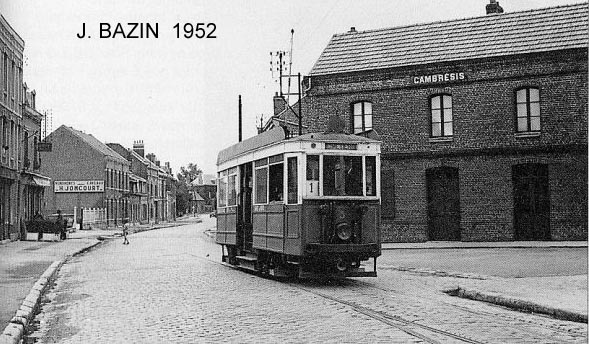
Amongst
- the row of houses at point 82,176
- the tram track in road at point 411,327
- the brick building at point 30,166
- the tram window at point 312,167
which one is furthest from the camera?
the row of houses at point 82,176

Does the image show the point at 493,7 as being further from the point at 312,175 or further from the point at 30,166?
the point at 30,166

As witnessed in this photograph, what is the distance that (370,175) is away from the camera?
42.3 ft

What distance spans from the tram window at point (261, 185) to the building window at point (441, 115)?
1081 centimetres

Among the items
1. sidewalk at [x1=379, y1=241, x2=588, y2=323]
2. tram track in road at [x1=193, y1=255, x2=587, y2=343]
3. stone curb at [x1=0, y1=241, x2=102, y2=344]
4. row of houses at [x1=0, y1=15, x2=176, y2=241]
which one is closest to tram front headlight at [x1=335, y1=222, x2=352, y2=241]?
tram track in road at [x1=193, y1=255, x2=587, y2=343]

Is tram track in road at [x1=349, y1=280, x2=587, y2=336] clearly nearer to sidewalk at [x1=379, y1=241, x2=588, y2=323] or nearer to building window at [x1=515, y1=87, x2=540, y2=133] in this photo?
sidewalk at [x1=379, y1=241, x2=588, y2=323]

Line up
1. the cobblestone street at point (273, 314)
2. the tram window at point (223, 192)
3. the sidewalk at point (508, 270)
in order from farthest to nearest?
the tram window at point (223, 192)
the sidewalk at point (508, 270)
the cobblestone street at point (273, 314)

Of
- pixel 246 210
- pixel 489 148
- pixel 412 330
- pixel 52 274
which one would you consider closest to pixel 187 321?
pixel 412 330

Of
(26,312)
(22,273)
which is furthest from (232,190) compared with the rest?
(26,312)

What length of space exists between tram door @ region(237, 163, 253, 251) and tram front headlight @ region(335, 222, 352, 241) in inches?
125

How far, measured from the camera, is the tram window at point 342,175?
12.6m

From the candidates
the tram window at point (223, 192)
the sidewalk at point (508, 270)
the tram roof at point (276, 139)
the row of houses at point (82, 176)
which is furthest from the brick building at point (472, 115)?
the row of houses at point (82, 176)

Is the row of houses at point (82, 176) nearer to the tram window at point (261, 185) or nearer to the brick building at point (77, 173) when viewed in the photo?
the brick building at point (77, 173)

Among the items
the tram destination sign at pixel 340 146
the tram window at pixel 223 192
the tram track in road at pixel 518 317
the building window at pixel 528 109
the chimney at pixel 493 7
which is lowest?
the tram track in road at pixel 518 317

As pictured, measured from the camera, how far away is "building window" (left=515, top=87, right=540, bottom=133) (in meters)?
21.6
